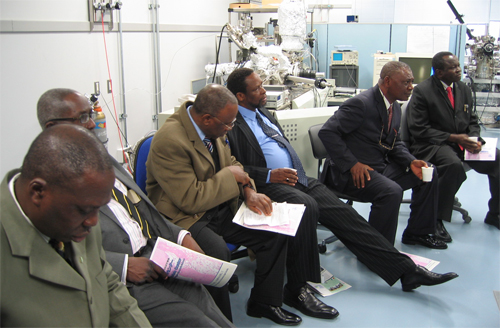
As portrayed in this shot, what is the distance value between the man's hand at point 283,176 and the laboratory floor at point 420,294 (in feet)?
1.98

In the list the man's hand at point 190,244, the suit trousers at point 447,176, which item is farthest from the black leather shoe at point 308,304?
the suit trousers at point 447,176

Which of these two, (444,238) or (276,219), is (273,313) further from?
(444,238)

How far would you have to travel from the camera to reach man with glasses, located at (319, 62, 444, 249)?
2.53m

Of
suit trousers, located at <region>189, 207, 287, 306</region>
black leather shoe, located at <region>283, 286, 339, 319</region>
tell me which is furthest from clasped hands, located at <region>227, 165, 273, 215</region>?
black leather shoe, located at <region>283, 286, 339, 319</region>

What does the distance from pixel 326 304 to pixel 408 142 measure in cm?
159

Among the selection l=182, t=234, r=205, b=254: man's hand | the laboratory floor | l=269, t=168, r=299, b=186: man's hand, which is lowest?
the laboratory floor

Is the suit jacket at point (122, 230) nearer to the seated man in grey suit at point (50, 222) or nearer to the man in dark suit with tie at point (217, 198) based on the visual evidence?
the man in dark suit with tie at point (217, 198)

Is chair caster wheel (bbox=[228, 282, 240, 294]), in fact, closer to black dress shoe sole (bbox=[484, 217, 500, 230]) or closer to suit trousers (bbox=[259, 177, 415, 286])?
suit trousers (bbox=[259, 177, 415, 286])

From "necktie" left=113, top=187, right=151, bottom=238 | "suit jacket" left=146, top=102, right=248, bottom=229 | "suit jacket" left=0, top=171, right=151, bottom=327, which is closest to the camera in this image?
"suit jacket" left=0, top=171, right=151, bottom=327

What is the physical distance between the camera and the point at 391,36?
18.6 feet

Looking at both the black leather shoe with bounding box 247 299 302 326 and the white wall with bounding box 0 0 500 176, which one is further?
the white wall with bounding box 0 0 500 176

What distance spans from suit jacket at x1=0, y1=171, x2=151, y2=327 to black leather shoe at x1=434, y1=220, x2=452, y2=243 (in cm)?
244

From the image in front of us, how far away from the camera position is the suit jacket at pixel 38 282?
90 centimetres

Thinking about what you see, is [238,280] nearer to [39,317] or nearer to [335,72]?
[39,317]
